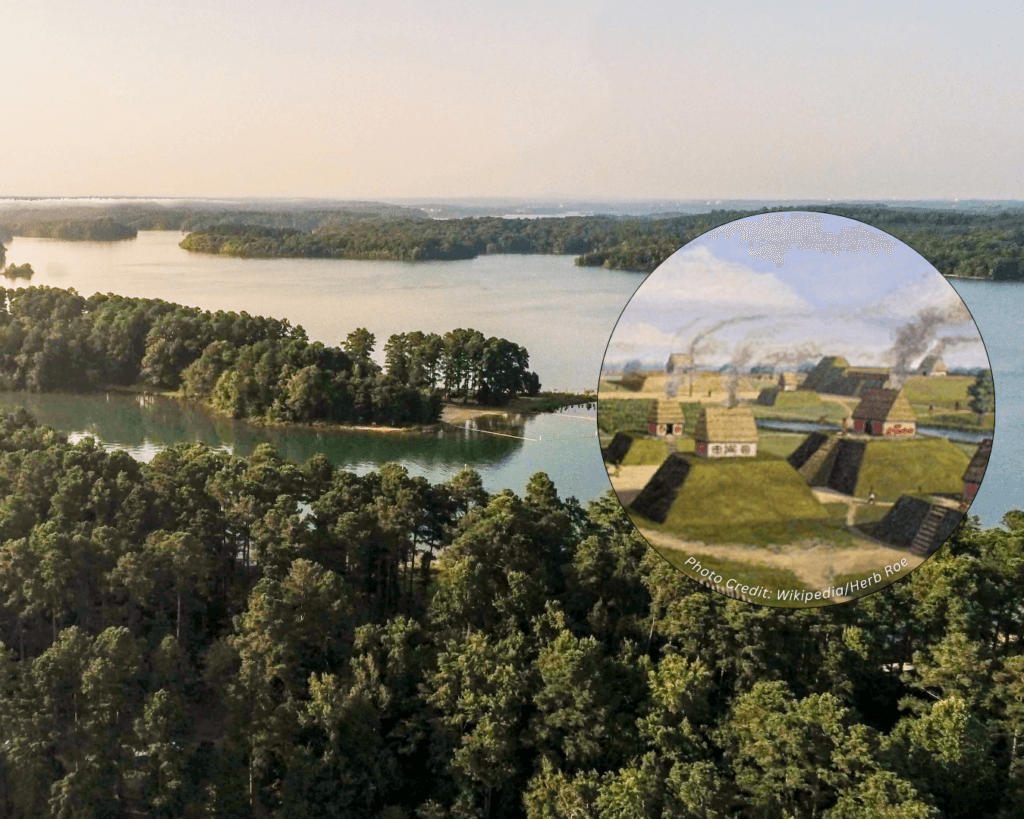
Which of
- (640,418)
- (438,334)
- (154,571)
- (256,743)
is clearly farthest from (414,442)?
(640,418)

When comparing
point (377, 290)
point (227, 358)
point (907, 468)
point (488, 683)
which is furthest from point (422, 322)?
point (907, 468)

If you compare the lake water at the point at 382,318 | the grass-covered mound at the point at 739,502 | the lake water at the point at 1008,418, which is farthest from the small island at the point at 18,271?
the grass-covered mound at the point at 739,502

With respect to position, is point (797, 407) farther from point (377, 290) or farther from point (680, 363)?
point (377, 290)

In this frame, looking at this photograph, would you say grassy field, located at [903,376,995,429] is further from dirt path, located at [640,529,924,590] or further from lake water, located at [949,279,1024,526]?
lake water, located at [949,279,1024,526]

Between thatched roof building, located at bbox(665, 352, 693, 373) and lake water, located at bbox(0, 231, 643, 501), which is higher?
thatched roof building, located at bbox(665, 352, 693, 373)

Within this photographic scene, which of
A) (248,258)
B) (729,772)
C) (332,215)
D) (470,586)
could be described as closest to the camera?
(729,772)

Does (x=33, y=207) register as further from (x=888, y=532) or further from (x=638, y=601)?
(x=888, y=532)

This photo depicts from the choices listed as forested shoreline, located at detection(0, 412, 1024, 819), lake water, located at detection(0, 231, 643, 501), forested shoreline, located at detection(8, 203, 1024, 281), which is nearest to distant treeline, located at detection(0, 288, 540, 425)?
lake water, located at detection(0, 231, 643, 501)
